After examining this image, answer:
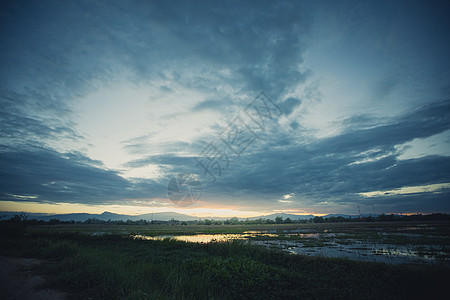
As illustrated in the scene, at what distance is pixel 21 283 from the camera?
25.3ft

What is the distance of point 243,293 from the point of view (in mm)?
8789

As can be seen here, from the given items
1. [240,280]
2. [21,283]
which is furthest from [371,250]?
[21,283]

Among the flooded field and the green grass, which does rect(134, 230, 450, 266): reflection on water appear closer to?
the flooded field

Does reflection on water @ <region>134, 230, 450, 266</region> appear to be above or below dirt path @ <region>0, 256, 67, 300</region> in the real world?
below

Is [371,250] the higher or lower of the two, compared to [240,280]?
lower

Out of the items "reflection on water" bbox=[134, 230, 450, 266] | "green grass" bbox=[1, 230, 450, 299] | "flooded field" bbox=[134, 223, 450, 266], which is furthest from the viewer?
"flooded field" bbox=[134, 223, 450, 266]

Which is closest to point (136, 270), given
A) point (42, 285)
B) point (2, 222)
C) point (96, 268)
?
point (96, 268)

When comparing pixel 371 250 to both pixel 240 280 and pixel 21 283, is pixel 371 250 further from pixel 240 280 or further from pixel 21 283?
pixel 21 283

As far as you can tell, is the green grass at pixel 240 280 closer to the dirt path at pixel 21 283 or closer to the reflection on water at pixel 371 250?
the dirt path at pixel 21 283

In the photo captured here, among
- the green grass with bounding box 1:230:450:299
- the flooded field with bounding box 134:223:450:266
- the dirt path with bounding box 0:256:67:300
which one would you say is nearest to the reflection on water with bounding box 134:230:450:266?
the flooded field with bounding box 134:223:450:266

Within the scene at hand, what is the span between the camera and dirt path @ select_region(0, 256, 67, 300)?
262 inches

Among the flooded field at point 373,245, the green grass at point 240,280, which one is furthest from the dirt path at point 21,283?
the flooded field at point 373,245

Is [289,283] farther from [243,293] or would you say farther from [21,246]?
[21,246]

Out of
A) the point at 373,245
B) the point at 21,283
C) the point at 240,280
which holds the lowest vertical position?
the point at 373,245
